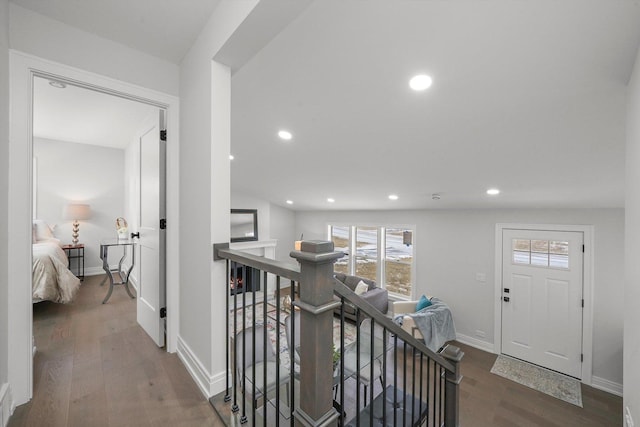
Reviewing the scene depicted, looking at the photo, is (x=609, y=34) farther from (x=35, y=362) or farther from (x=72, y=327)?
(x=72, y=327)

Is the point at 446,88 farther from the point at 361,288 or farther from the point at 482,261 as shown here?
the point at 361,288

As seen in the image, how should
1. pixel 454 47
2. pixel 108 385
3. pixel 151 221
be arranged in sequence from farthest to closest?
pixel 151 221 < pixel 454 47 < pixel 108 385

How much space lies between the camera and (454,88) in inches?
81.0

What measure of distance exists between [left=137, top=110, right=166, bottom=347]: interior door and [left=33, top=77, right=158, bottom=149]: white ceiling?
1.36ft

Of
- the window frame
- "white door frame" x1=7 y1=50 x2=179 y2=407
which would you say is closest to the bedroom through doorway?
"white door frame" x1=7 y1=50 x2=179 y2=407

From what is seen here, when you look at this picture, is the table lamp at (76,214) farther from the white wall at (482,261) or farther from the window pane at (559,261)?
the window pane at (559,261)

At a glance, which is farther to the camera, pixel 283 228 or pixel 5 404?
pixel 283 228

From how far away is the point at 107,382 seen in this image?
1653 millimetres

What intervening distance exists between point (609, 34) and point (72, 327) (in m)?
4.50

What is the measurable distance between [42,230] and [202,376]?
499cm

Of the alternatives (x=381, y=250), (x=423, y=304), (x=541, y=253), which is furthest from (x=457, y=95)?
(x=381, y=250)

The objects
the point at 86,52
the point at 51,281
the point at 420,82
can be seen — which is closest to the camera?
the point at 86,52

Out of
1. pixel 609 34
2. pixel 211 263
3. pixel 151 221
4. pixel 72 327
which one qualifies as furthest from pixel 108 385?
pixel 609 34

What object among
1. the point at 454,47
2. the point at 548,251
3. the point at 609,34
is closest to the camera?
the point at 609,34
